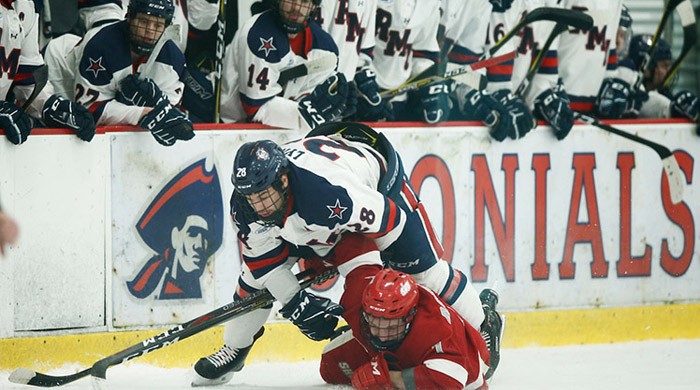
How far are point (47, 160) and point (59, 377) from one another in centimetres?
91

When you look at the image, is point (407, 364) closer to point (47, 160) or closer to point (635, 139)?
point (47, 160)

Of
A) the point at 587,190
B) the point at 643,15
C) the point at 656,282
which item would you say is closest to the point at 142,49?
the point at 587,190

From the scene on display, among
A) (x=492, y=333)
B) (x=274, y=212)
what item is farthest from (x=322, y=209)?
(x=492, y=333)

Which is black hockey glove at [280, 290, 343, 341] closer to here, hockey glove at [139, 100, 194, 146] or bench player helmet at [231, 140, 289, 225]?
bench player helmet at [231, 140, 289, 225]

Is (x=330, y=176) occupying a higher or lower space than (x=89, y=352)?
higher

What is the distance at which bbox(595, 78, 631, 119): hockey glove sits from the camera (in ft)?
21.6

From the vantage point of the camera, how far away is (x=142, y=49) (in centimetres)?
527

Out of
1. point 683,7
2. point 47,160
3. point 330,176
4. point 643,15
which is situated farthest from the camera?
point 643,15

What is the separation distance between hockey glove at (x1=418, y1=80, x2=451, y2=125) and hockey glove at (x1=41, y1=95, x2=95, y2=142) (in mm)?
1539

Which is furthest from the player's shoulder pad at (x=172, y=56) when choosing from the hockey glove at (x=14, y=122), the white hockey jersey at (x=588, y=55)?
the white hockey jersey at (x=588, y=55)

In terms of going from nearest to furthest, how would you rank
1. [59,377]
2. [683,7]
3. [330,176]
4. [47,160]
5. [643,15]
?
[330,176] < [59,377] < [47,160] < [683,7] < [643,15]

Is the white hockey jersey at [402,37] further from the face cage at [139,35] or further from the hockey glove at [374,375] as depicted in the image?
the hockey glove at [374,375]

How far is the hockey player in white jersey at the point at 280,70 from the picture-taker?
552 centimetres

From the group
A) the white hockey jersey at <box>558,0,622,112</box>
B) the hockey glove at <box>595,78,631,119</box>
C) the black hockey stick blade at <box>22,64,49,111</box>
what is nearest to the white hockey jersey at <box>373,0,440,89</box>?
the white hockey jersey at <box>558,0,622,112</box>
